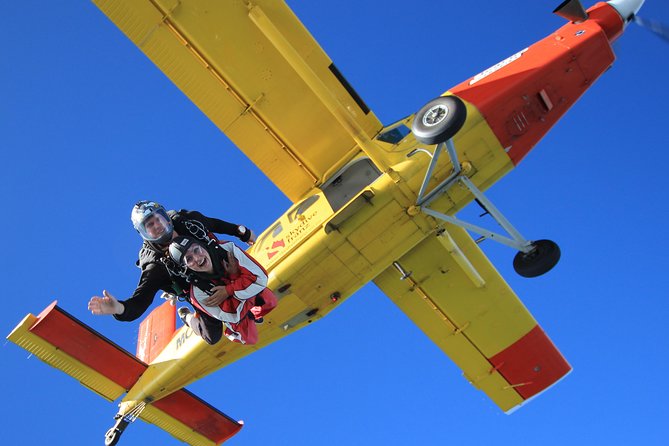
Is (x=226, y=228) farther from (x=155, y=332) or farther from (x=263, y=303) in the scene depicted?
(x=155, y=332)

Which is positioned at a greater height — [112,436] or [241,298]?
[241,298]

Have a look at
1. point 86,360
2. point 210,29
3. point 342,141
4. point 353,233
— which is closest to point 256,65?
point 210,29

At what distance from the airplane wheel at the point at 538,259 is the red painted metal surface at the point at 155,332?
5.61 m

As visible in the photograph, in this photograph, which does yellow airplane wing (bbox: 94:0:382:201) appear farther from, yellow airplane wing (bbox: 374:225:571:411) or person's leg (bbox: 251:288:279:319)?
person's leg (bbox: 251:288:279:319)

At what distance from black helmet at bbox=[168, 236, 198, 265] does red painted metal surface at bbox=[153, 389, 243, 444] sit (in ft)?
15.4

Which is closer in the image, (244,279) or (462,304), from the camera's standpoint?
(244,279)

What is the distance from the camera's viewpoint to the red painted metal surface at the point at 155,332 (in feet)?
37.0

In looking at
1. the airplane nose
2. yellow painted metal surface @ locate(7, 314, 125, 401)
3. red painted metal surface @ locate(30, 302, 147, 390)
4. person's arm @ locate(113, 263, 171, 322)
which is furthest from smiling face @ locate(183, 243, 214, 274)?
the airplane nose

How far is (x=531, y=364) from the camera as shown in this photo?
11.9 meters

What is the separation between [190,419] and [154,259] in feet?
14.8

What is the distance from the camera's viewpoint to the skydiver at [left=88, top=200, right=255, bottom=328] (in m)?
6.96

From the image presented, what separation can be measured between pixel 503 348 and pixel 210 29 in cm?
678

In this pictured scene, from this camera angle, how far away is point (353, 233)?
9.02 m

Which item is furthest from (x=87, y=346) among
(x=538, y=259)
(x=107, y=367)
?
(x=538, y=259)
